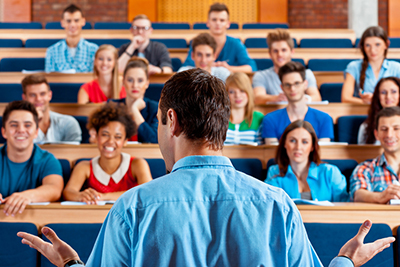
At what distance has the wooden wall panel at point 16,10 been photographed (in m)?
5.36

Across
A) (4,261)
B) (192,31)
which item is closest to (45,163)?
(4,261)

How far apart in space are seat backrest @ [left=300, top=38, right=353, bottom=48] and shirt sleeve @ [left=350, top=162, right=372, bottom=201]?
7.81 ft

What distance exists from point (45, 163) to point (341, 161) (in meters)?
Result: 1.22

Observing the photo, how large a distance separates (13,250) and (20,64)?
2.41m

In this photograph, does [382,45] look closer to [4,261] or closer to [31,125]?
[31,125]

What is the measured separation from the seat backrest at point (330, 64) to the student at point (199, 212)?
2.98 m

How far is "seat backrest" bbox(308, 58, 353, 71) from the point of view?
3.41 meters

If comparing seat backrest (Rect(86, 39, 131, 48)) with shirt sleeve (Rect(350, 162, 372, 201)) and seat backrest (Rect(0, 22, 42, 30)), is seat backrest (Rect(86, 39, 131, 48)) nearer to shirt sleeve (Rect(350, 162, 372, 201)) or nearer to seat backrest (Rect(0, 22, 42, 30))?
seat backrest (Rect(0, 22, 42, 30))

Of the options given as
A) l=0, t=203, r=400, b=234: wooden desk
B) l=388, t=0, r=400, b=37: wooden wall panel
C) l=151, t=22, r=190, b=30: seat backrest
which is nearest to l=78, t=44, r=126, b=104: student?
l=0, t=203, r=400, b=234: wooden desk

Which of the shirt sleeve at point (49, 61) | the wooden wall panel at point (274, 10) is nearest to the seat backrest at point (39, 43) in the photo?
the shirt sleeve at point (49, 61)

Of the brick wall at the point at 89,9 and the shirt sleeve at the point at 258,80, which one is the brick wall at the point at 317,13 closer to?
the brick wall at the point at 89,9

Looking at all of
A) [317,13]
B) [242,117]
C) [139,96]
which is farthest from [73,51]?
[317,13]

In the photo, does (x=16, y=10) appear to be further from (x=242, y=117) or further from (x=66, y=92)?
(x=242, y=117)

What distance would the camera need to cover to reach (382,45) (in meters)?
2.64
